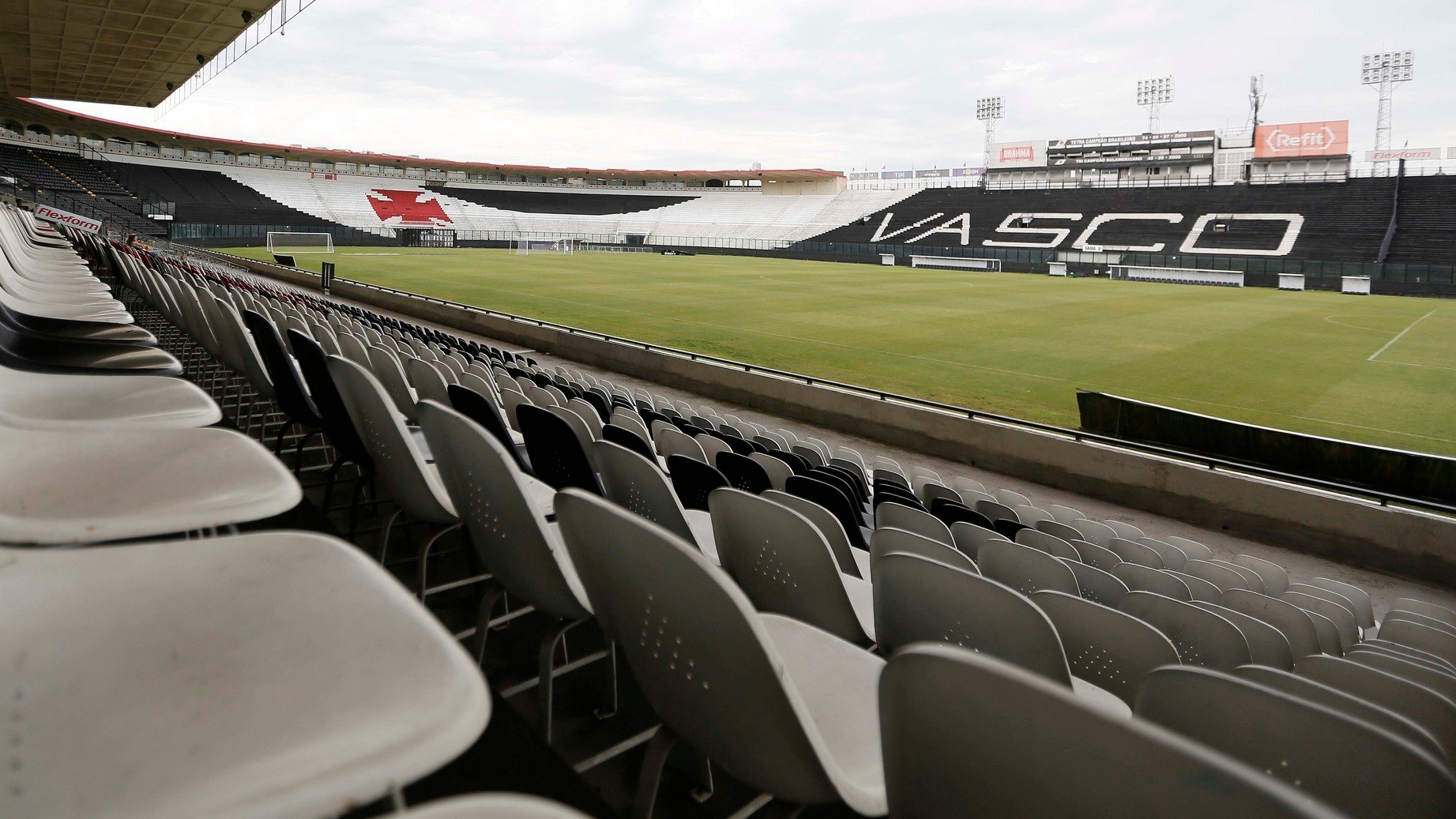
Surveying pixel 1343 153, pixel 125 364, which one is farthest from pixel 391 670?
pixel 1343 153

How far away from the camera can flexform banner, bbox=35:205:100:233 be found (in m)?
31.8

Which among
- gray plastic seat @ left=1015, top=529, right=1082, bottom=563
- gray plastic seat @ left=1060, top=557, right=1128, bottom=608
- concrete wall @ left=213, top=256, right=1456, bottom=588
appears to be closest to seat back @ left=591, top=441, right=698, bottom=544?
gray plastic seat @ left=1060, top=557, right=1128, bottom=608

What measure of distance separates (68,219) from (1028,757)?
1721 inches

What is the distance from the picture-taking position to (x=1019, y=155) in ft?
289

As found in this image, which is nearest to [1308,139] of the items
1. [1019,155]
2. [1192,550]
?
[1019,155]

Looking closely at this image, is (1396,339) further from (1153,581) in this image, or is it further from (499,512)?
(499,512)

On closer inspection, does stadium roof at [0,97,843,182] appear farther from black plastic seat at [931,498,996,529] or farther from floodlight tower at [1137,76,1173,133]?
black plastic seat at [931,498,996,529]

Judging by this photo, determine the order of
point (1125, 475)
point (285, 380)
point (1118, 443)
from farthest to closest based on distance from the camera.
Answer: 1. point (1118, 443)
2. point (1125, 475)
3. point (285, 380)

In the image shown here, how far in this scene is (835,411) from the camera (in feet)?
40.8

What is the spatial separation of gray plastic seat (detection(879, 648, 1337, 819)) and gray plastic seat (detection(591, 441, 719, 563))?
1511mm

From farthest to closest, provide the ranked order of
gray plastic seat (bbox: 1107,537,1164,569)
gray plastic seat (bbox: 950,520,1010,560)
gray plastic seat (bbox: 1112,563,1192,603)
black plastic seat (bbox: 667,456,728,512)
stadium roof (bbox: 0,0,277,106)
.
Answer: stadium roof (bbox: 0,0,277,106) < gray plastic seat (bbox: 1107,537,1164,569) < gray plastic seat (bbox: 950,520,1010,560) < gray plastic seat (bbox: 1112,563,1192,603) < black plastic seat (bbox: 667,456,728,512)

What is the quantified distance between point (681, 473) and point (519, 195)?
90660 millimetres

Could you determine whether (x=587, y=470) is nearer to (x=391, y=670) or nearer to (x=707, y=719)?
(x=707, y=719)

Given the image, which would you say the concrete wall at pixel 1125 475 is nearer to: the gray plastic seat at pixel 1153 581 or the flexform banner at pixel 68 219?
the gray plastic seat at pixel 1153 581
